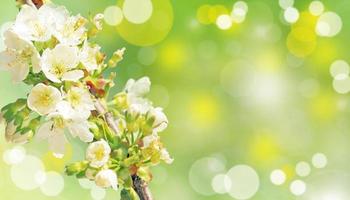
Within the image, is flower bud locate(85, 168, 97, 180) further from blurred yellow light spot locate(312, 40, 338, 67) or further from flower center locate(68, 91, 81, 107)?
blurred yellow light spot locate(312, 40, 338, 67)

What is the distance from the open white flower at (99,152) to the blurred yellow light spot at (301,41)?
1633mm

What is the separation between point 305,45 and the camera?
7.73 feet

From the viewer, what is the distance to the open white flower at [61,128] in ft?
2.44

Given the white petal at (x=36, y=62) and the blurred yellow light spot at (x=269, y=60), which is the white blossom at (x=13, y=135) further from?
the blurred yellow light spot at (x=269, y=60)

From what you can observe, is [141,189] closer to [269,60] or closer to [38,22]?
[38,22]

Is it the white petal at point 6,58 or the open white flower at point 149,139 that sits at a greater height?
the white petal at point 6,58

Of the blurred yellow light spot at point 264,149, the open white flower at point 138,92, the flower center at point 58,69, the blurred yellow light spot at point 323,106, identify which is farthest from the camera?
the blurred yellow light spot at point 323,106

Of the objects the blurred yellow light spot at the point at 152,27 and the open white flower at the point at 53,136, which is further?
the blurred yellow light spot at the point at 152,27

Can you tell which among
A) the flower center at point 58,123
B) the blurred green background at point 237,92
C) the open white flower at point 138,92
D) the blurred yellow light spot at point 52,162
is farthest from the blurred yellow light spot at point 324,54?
the flower center at point 58,123

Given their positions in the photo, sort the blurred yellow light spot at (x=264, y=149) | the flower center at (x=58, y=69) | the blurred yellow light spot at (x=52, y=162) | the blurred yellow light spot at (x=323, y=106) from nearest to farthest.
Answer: the flower center at (x=58, y=69), the blurred yellow light spot at (x=52, y=162), the blurred yellow light spot at (x=264, y=149), the blurred yellow light spot at (x=323, y=106)

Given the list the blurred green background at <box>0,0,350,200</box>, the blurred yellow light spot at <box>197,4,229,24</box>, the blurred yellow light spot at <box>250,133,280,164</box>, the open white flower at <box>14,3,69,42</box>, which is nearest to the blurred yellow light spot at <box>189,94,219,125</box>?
the blurred green background at <box>0,0,350,200</box>

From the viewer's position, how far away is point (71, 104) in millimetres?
739

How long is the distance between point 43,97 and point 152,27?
155cm

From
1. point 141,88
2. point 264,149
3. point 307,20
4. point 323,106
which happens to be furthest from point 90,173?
point 307,20
